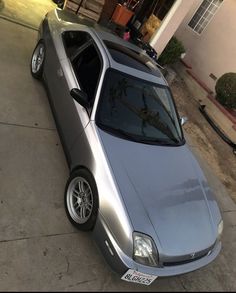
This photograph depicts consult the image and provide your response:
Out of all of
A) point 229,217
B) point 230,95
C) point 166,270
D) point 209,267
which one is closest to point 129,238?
point 166,270

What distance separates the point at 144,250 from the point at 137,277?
28cm

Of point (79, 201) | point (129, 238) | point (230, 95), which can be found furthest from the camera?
point (230, 95)

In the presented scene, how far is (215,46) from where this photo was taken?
467 inches

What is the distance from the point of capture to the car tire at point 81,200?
3.99m

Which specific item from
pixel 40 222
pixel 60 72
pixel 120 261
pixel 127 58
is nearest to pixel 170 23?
pixel 127 58

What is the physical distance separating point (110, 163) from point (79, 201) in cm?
65

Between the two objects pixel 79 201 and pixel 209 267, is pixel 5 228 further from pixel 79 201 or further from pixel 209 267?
pixel 209 267

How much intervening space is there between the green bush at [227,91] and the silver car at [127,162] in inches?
192

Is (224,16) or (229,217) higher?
(224,16)

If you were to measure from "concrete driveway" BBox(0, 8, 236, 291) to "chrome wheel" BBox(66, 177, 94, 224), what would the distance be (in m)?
0.16

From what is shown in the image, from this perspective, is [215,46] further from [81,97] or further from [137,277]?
[137,277]

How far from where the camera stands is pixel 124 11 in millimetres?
11031

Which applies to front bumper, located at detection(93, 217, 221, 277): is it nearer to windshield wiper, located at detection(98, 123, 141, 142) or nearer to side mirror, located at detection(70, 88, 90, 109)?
windshield wiper, located at detection(98, 123, 141, 142)

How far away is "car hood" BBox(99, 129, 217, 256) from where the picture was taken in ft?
12.3
